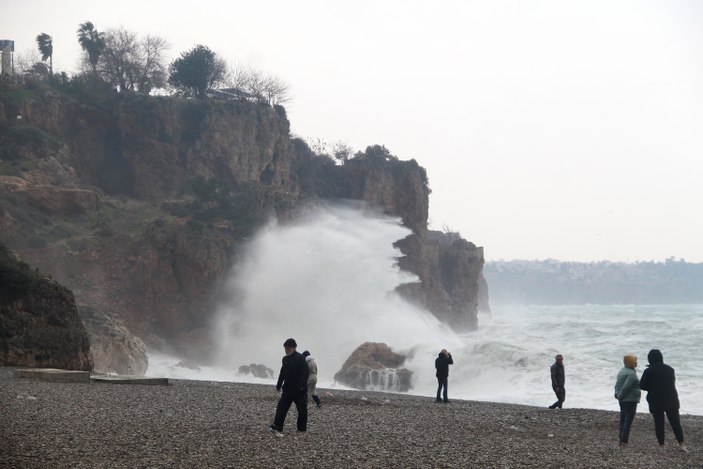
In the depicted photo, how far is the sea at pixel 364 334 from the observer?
3325 cm

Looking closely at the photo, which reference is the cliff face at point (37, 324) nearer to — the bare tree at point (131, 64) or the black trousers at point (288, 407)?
the black trousers at point (288, 407)

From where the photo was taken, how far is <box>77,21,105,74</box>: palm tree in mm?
64250

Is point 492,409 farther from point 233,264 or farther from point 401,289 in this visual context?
point 401,289

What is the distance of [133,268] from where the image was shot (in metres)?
43.7

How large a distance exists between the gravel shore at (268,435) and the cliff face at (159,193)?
24.3m

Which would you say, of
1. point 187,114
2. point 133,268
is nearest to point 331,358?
point 133,268

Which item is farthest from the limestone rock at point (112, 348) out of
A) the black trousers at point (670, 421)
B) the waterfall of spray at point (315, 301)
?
the black trousers at point (670, 421)

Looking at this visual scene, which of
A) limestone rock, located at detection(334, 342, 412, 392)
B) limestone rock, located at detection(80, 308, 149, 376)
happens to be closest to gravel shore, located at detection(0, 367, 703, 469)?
limestone rock, located at detection(80, 308, 149, 376)

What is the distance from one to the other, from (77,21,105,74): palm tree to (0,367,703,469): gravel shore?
168 feet

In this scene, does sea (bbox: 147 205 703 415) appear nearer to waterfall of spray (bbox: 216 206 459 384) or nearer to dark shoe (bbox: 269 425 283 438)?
waterfall of spray (bbox: 216 206 459 384)

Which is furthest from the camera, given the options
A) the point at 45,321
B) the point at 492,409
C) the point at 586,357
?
the point at 586,357

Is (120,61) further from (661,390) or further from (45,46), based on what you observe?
(661,390)

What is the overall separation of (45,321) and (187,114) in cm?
3786

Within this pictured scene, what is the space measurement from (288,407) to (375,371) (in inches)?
903
